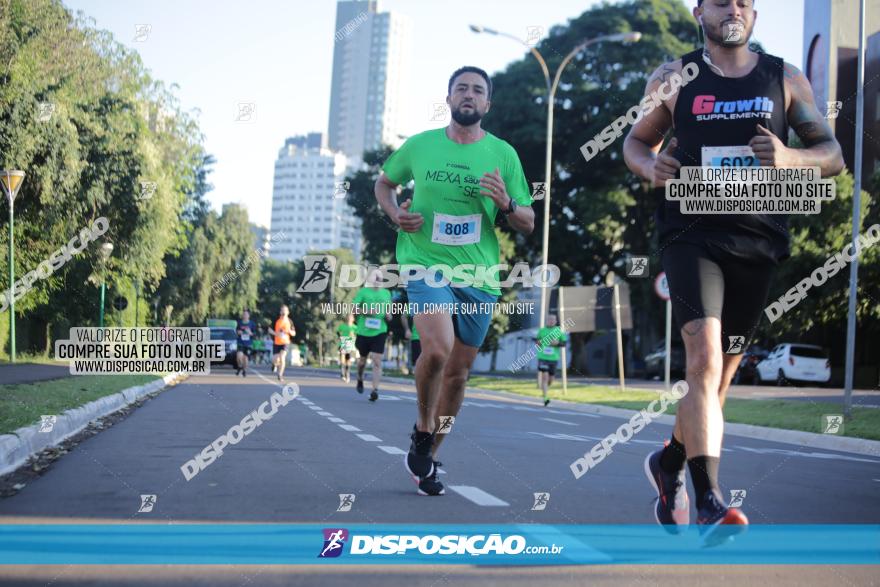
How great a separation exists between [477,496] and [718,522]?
2.27m

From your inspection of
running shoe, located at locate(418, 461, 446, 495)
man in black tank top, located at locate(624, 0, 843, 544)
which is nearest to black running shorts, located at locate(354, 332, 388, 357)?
running shoe, located at locate(418, 461, 446, 495)

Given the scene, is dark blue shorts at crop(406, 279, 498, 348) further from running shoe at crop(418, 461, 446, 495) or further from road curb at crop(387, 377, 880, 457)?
road curb at crop(387, 377, 880, 457)

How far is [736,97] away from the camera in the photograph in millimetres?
4770

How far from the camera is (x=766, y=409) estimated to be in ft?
67.7

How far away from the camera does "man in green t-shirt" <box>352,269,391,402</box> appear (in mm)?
18625

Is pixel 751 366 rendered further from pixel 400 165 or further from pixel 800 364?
pixel 400 165

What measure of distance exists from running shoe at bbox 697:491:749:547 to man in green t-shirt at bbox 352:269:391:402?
13.7m

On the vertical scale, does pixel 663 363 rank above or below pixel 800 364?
below

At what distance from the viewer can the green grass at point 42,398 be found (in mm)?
9445

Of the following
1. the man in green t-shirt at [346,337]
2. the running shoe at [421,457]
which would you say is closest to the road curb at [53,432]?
the running shoe at [421,457]

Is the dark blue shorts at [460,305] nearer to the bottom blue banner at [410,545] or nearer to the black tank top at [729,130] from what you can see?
the bottom blue banner at [410,545]

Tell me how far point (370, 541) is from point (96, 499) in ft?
6.23

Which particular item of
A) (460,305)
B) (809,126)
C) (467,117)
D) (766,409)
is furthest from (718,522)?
(766,409)

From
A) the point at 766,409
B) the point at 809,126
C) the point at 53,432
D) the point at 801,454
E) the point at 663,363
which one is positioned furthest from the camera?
the point at 663,363
